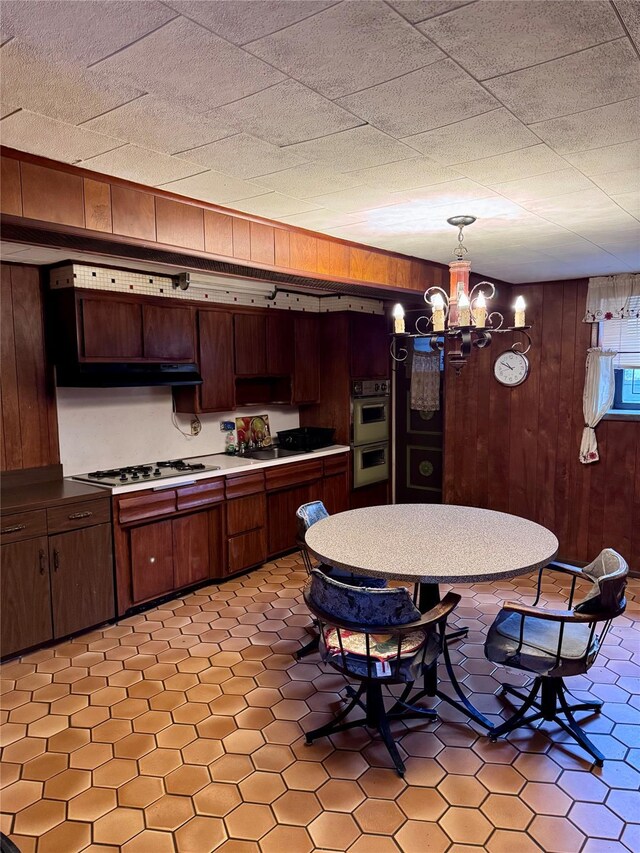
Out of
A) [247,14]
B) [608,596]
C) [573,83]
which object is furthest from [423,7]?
[608,596]

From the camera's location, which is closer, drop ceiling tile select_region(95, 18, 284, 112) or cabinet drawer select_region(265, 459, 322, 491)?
drop ceiling tile select_region(95, 18, 284, 112)

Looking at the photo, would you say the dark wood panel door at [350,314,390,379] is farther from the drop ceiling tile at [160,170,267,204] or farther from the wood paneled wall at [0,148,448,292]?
the drop ceiling tile at [160,170,267,204]

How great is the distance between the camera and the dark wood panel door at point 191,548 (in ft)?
14.0

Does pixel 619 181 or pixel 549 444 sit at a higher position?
pixel 619 181

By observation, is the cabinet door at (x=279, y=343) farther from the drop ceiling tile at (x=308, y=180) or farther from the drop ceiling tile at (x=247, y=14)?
the drop ceiling tile at (x=247, y=14)

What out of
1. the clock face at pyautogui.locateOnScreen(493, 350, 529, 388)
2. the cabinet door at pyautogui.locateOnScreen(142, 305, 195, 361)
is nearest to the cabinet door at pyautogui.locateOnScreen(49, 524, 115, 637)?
the cabinet door at pyautogui.locateOnScreen(142, 305, 195, 361)

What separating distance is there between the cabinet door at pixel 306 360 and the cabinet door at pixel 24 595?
9.07 ft

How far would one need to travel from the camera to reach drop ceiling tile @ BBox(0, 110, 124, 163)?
1745mm

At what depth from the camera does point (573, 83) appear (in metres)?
1.54

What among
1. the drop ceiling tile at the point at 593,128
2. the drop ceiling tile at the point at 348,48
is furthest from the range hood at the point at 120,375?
the drop ceiling tile at the point at 593,128

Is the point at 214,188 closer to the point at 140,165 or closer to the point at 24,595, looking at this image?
the point at 140,165

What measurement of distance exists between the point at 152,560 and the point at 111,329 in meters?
1.64

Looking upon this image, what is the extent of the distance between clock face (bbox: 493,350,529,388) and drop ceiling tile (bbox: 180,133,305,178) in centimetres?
367

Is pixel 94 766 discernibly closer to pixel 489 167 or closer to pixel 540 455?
pixel 489 167
